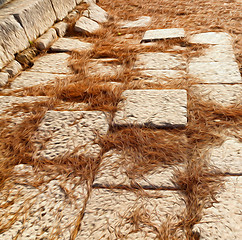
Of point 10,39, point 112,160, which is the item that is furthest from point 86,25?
point 112,160

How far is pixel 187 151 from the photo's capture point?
1687 millimetres

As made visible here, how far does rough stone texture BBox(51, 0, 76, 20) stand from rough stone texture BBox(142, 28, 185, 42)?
114 centimetres

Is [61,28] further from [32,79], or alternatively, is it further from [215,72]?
[215,72]

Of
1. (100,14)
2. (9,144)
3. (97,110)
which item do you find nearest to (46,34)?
A: (100,14)

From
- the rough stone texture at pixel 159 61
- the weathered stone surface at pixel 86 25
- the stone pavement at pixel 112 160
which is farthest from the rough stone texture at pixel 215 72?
the weathered stone surface at pixel 86 25

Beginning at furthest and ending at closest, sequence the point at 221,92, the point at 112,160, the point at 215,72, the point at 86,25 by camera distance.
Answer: the point at 86,25, the point at 215,72, the point at 221,92, the point at 112,160

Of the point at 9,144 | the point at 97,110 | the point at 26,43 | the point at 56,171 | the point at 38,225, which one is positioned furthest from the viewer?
the point at 26,43

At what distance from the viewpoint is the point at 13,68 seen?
276 centimetres

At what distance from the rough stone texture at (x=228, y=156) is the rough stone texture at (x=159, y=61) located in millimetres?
1188

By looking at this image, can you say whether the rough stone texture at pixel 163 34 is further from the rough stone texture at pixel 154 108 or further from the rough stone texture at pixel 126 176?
the rough stone texture at pixel 126 176

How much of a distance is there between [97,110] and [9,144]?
0.63 meters

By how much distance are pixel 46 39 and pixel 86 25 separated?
0.70 metres

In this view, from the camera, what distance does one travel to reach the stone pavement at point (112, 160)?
4.26ft

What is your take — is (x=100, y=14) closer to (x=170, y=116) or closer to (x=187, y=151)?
(x=170, y=116)
